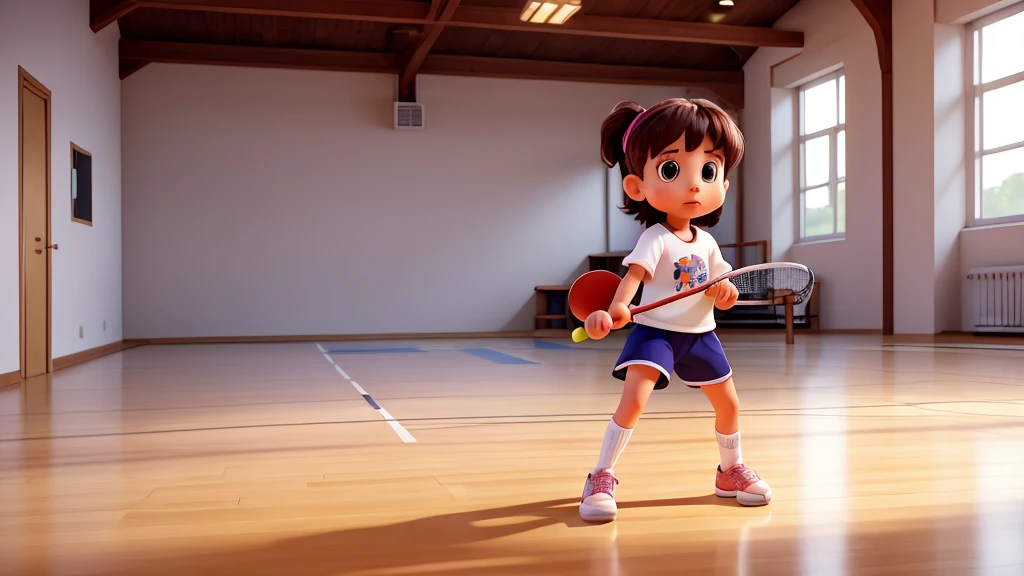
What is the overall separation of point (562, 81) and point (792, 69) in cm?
300

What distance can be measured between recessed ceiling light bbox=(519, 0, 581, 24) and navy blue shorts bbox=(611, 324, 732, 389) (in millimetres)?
6965

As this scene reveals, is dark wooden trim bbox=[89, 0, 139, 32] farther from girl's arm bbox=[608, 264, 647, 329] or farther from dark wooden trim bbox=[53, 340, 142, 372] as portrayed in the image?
girl's arm bbox=[608, 264, 647, 329]

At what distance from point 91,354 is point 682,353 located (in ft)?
24.5

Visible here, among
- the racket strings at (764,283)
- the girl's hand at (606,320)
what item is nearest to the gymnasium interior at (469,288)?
the girl's hand at (606,320)

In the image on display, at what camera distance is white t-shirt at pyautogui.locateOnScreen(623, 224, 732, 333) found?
6.02ft

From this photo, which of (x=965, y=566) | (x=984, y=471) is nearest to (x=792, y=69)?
(x=984, y=471)

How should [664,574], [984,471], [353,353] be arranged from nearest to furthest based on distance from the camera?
[664,574]
[984,471]
[353,353]

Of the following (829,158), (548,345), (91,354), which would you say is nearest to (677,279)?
(548,345)

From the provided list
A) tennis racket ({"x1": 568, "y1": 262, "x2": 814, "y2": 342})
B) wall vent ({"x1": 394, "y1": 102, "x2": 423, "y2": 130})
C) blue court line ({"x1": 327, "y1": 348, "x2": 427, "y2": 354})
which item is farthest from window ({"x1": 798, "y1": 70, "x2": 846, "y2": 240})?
tennis racket ({"x1": 568, "y1": 262, "x2": 814, "y2": 342})

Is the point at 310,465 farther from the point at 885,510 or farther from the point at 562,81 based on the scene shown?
the point at 562,81

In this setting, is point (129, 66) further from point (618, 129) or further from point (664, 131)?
point (664, 131)

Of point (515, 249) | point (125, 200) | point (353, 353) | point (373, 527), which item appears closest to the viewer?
point (373, 527)

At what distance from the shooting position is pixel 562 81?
11.8m

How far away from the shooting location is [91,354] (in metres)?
7.99
